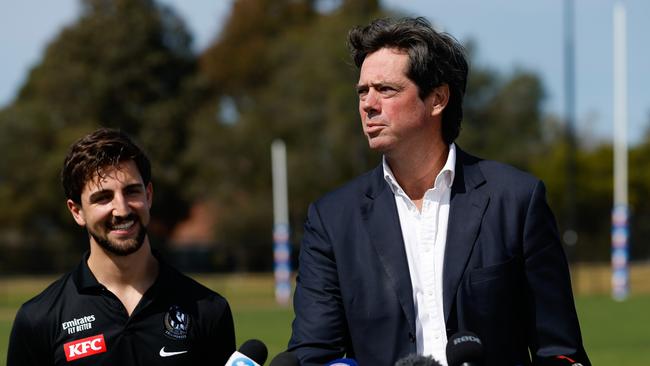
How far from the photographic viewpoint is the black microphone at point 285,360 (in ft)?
14.6

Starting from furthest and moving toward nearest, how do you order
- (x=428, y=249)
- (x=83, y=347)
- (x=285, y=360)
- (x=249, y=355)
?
1. (x=83, y=347)
2. (x=428, y=249)
3. (x=285, y=360)
4. (x=249, y=355)

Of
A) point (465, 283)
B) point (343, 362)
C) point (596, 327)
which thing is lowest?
point (596, 327)

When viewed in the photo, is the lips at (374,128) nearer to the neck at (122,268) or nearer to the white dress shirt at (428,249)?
the white dress shirt at (428,249)

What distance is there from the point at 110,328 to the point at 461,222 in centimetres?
166

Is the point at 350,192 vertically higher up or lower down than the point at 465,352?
higher up

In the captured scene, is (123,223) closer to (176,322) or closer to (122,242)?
A: (122,242)

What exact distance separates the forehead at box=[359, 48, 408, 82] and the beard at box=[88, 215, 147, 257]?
47.2 inches

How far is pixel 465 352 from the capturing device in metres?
3.93

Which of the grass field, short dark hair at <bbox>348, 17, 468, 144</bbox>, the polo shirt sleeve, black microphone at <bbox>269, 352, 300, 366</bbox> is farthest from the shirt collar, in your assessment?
the grass field

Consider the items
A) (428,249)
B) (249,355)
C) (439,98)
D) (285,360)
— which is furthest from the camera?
(439,98)

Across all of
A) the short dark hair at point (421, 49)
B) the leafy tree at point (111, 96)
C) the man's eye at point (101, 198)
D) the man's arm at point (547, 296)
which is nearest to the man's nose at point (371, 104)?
the short dark hair at point (421, 49)

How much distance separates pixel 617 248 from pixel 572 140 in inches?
198

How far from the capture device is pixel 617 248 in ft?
120

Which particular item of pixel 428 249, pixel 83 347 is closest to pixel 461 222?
pixel 428 249
